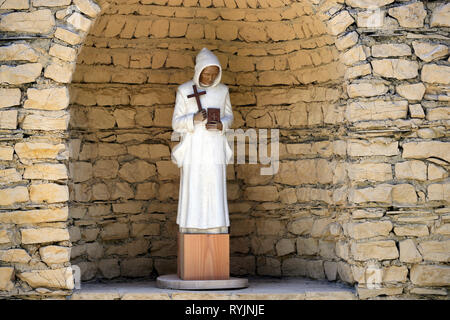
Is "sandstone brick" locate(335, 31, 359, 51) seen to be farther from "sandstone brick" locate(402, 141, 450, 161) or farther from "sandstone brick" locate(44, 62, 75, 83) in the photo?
"sandstone brick" locate(44, 62, 75, 83)

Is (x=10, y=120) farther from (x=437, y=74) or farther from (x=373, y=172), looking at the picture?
(x=437, y=74)

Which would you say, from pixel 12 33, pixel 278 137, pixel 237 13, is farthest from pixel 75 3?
pixel 278 137

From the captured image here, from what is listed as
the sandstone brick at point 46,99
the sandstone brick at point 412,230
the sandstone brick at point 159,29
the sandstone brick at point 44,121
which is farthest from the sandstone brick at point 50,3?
the sandstone brick at point 412,230

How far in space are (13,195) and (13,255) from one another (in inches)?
17.7

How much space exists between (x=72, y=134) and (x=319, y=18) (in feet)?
7.56

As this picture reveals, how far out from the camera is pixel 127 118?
704 cm

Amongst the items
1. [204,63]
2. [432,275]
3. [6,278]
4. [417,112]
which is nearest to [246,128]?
[204,63]

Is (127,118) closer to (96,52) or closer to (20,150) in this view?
(96,52)

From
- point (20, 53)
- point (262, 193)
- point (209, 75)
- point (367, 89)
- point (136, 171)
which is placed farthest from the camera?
point (262, 193)

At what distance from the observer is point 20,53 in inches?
233

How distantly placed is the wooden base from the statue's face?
123cm

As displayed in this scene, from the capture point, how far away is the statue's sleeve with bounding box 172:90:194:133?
20.2 ft

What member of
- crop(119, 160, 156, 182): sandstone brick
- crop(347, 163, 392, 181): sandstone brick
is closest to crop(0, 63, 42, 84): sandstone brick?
crop(119, 160, 156, 182): sandstone brick

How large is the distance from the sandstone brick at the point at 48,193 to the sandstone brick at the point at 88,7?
4.40ft
